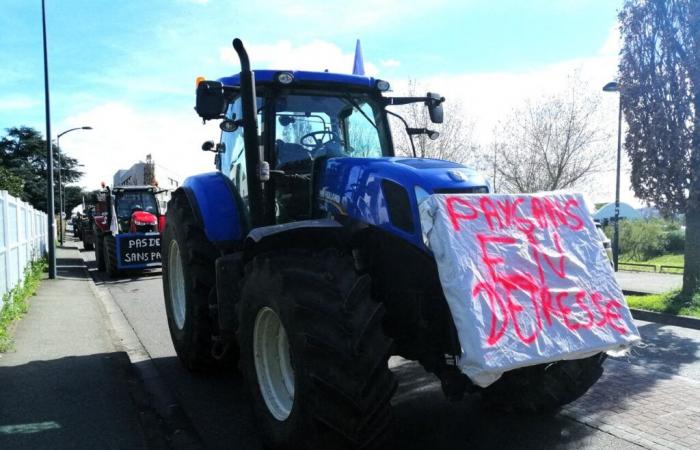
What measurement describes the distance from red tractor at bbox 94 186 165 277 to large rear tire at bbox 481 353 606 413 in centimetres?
1145

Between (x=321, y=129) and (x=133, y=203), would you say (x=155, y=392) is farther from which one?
(x=133, y=203)

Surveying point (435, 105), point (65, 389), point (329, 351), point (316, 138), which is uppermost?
point (435, 105)

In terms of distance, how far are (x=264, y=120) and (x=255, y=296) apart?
179 cm

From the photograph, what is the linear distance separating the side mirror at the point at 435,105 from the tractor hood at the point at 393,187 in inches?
57.8

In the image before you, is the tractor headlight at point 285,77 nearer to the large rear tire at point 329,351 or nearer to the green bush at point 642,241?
the large rear tire at point 329,351

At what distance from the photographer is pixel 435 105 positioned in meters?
5.63

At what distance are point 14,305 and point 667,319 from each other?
10.4 m

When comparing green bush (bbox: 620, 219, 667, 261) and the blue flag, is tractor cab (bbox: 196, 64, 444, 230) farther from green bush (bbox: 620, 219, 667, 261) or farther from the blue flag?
green bush (bbox: 620, 219, 667, 261)

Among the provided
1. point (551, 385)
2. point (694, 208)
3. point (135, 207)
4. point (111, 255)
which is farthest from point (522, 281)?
point (135, 207)

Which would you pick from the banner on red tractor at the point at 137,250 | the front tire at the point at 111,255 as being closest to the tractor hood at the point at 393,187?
the banner on red tractor at the point at 137,250

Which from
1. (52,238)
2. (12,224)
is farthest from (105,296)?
(52,238)

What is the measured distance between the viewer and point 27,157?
178 feet

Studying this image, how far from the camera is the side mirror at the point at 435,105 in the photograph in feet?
18.4

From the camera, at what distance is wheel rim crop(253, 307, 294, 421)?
3992mm
